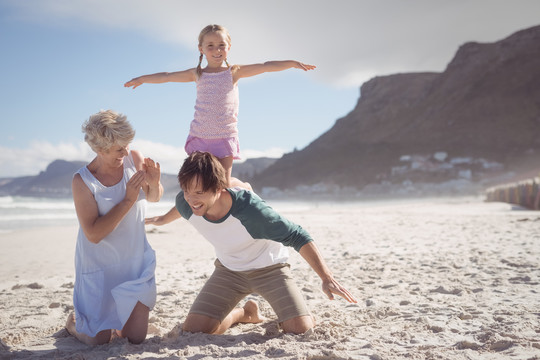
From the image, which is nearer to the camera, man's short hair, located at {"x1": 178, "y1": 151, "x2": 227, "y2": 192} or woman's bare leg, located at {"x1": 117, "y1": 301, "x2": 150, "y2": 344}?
man's short hair, located at {"x1": 178, "y1": 151, "x2": 227, "y2": 192}

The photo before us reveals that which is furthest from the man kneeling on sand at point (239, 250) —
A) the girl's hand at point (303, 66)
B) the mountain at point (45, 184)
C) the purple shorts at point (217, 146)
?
the mountain at point (45, 184)

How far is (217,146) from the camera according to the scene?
12.3 ft

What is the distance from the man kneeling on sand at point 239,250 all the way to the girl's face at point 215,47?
157 centimetres

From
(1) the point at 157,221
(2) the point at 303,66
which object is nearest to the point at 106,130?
(1) the point at 157,221

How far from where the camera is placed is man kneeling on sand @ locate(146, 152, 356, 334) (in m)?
2.53

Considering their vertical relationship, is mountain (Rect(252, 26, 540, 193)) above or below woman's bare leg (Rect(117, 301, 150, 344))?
above

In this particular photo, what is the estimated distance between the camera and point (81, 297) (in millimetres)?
2777

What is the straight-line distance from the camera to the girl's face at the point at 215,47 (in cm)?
375

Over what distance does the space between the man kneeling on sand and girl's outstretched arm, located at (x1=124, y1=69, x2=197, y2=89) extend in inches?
57.0

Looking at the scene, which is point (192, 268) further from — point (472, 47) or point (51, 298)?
point (472, 47)

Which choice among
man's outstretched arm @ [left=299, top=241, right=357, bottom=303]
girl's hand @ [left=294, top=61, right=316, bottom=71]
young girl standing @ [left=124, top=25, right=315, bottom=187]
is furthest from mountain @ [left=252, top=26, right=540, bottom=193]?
man's outstretched arm @ [left=299, top=241, right=357, bottom=303]

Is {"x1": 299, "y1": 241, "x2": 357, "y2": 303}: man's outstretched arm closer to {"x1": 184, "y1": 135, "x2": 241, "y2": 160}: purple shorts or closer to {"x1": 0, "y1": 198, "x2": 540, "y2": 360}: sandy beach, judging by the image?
{"x1": 0, "y1": 198, "x2": 540, "y2": 360}: sandy beach

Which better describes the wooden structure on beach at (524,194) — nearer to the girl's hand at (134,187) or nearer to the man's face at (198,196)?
the man's face at (198,196)

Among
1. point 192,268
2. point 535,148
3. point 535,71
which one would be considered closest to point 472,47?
point 535,71
